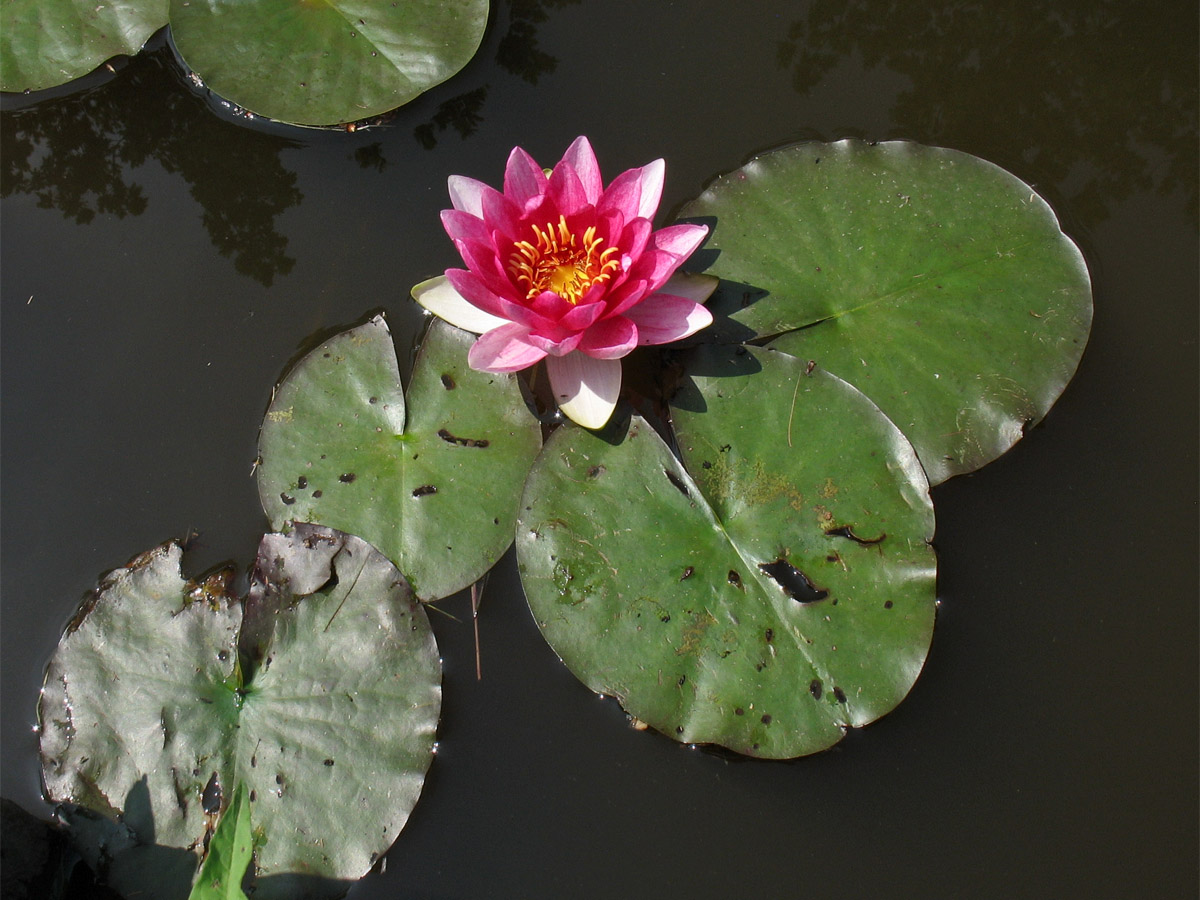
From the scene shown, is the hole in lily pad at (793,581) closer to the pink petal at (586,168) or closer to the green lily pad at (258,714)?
the green lily pad at (258,714)

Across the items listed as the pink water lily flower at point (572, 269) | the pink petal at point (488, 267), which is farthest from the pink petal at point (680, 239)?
the pink petal at point (488, 267)

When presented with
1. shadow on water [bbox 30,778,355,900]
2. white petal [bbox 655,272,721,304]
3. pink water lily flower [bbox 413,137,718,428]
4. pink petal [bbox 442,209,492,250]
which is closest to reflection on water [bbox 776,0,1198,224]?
white petal [bbox 655,272,721,304]

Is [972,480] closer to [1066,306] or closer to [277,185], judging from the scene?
[1066,306]

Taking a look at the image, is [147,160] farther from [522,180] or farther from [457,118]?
[522,180]

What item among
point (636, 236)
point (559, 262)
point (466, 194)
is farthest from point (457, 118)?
point (636, 236)

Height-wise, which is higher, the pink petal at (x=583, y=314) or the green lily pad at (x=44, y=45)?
the pink petal at (x=583, y=314)

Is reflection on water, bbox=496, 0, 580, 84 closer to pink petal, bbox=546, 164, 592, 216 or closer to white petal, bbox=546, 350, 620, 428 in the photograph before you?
pink petal, bbox=546, 164, 592, 216
